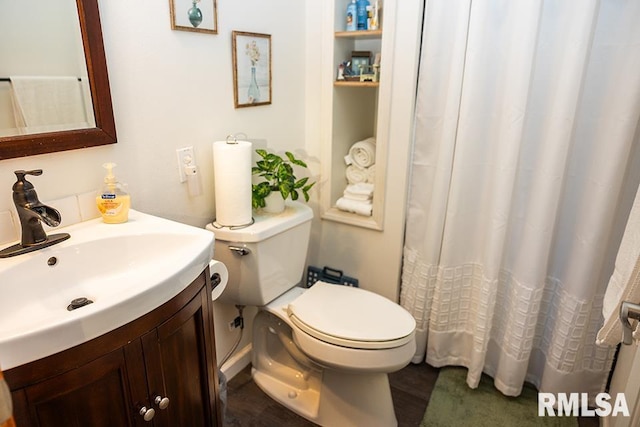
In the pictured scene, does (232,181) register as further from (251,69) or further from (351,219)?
(351,219)

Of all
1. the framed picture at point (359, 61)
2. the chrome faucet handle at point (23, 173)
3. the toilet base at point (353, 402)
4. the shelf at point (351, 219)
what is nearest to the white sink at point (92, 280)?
the chrome faucet handle at point (23, 173)

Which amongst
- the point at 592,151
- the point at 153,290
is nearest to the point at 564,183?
the point at 592,151

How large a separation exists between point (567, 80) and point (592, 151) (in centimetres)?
28

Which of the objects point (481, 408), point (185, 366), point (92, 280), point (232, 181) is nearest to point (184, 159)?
point (232, 181)

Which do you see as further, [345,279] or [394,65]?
[345,279]

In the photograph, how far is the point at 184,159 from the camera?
4.95 ft

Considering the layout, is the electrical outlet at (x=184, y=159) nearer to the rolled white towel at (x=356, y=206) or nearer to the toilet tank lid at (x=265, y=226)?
the toilet tank lid at (x=265, y=226)

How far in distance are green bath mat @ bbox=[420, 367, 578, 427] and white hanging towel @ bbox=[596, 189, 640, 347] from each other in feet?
2.88

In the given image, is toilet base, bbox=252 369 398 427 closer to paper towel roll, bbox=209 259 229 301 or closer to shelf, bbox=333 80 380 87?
paper towel roll, bbox=209 259 229 301

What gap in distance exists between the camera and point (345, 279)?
7.00ft

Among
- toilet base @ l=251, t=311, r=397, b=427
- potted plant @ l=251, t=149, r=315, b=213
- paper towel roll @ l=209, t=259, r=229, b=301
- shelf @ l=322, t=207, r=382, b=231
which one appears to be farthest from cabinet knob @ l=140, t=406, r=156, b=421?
shelf @ l=322, t=207, r=382, b=231

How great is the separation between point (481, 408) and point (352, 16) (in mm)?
1742

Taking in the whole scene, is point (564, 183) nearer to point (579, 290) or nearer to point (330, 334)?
point (579, 290)

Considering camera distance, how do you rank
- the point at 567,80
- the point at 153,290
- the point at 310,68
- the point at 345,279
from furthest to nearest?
1. the point at 345,279
2. the point at 310,68
3. the point at 567,80
4. the point at 153,290
